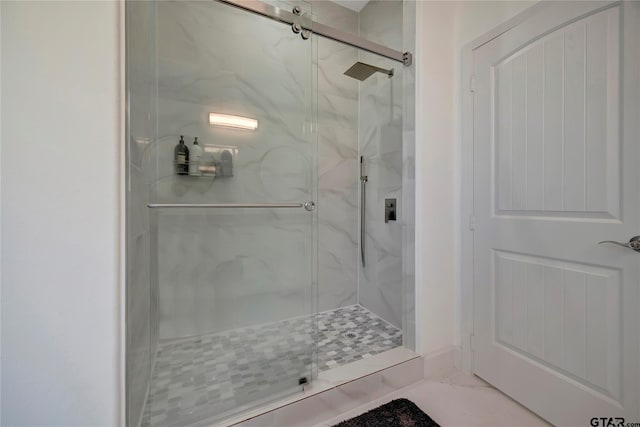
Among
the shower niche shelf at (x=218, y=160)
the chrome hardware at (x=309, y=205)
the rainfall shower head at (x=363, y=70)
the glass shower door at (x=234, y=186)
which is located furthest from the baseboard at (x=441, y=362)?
the rainfall shower head at (x=363, y=70)

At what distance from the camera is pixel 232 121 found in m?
1.55

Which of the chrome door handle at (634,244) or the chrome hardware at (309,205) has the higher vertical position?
the chrome hardware at (309,205)

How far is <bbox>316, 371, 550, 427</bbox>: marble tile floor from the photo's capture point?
1.17 m

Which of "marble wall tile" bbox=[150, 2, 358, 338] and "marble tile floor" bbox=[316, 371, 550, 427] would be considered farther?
"marble wall tile" bbox=[150, 2, 358, 338]

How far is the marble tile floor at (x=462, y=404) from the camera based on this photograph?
1168 mm

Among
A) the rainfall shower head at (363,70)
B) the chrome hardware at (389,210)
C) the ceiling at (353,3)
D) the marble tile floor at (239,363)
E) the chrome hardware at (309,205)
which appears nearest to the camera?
the marble tile floor at (239,363)

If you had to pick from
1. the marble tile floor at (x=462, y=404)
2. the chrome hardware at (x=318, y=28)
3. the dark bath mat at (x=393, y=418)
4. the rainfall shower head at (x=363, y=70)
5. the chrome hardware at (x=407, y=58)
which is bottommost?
the marble tile floor at (x=462, y=404)

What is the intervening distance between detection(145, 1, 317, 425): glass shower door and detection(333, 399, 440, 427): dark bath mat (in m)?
0.41

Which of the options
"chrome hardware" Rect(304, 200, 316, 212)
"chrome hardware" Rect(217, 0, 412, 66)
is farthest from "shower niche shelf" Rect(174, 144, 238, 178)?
"chrome hardware" Rect(217, 0, 412, 66)

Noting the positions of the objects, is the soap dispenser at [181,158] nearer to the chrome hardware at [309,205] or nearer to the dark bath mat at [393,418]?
the chrome hardware at [309,205]

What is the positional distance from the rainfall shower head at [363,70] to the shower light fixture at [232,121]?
0.94 m
